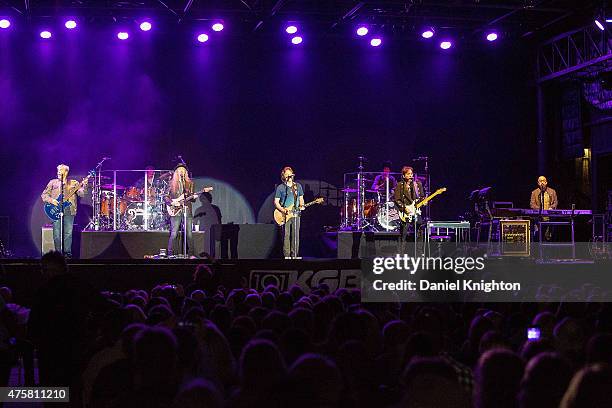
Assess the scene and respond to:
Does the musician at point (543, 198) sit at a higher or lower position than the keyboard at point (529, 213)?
higher

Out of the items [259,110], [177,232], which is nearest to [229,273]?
[177,232]

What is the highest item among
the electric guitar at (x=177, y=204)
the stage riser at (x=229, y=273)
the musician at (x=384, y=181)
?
the musician at (x=384, y=181)

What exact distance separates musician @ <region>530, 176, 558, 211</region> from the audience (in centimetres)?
951

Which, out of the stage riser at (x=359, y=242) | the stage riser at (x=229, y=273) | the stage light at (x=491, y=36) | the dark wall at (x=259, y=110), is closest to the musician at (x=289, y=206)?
the stage riser at (x=359, y=242)

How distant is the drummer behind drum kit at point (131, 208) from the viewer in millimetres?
16875

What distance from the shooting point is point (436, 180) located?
771 inches

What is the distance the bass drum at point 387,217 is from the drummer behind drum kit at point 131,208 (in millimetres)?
4821

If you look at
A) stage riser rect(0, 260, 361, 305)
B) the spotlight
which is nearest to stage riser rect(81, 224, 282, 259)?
stage riser rect(0, 260, 361, 305)

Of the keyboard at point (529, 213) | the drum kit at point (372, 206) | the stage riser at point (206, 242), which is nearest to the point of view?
the keyboard at point (529, 213)

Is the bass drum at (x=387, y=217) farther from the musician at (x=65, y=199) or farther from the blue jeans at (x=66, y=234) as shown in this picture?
the blue jeans at (x=66, y=234)

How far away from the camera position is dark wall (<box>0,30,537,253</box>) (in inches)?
711

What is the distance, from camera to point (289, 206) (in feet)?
51.8

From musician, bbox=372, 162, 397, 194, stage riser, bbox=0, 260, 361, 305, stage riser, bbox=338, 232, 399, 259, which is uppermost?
musician, bbox=372, 162, 397, 194

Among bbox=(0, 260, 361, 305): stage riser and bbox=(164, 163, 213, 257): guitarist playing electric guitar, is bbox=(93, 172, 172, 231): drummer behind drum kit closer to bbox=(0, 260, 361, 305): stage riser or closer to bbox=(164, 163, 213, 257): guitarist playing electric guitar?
bbox=(164, 163, 213, 257): guitarist playing electric guitar
